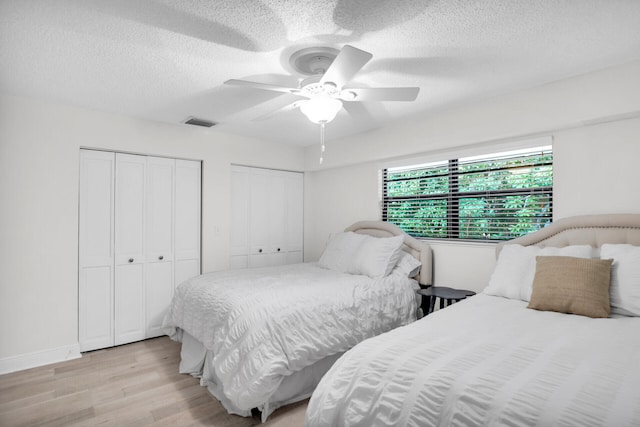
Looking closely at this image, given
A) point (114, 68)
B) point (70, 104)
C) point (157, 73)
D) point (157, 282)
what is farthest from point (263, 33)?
point (157, 282)

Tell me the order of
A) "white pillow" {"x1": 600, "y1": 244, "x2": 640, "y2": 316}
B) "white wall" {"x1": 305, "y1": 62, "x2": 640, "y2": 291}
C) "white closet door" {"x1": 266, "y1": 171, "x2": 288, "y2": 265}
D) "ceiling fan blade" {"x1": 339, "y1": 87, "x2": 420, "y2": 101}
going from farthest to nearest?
"white closet door" {"x1": 266, "y1": 171, "x2": 288, "y2": 265}, "white wall" {"x1": 305, "y1": 62, "x2": 640, "y2": 291}, "ceiling fan blade" {"x1": 339, "y1": 87, "x2": 420, "y2": 101}, "white pillow" {"x1": 600, "y1": 244, "x2": 640, "y2": 316}

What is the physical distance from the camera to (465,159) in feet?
10.9

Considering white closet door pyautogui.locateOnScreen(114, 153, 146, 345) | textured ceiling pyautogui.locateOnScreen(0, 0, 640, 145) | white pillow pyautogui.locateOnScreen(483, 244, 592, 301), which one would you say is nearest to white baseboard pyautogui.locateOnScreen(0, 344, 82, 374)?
white closet door pyautogui.locateOnScreen(114, 153, 146, 345)

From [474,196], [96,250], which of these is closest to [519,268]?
[474,196]

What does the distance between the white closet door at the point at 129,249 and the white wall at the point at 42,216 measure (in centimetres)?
26

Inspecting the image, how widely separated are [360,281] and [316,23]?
6.69 feet

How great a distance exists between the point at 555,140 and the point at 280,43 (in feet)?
7.52

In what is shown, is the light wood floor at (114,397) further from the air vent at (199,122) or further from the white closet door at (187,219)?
the air vent at (199,122)

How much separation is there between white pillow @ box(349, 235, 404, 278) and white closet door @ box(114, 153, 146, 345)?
89.0 inches

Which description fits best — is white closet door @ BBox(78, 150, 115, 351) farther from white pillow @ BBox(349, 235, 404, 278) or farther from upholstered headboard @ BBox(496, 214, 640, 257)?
upholstered headboard @ BBox(496, 214, 640, 257)

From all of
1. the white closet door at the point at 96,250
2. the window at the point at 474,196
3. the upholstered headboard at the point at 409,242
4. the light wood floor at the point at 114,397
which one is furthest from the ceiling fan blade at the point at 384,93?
the white closet door at the point at 96,250

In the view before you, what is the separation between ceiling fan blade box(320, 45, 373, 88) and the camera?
1640 millimetres

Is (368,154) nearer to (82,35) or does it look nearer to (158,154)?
(158,154)

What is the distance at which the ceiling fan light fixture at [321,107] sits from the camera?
2.15 metres
